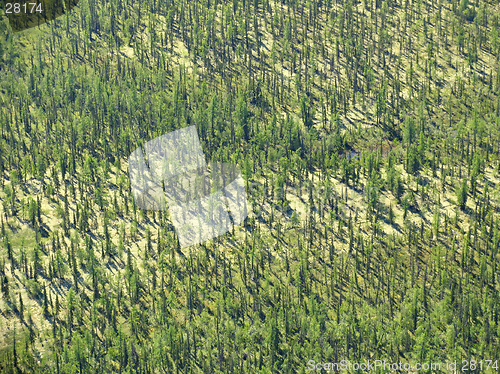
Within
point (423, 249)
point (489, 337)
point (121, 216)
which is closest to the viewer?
point (489, 337)

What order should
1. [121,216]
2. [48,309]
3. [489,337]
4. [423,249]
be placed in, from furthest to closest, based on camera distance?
[121,216] < [423,249] < [48,309] < [489,337]

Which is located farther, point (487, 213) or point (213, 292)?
point (487, 213)

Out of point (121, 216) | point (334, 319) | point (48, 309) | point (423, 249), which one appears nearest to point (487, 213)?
point (423, 249)

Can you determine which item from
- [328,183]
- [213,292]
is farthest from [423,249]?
[213,292]

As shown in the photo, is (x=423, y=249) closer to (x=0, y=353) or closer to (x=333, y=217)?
(x=333, y=217)

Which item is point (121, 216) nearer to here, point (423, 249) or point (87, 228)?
point (87, 228)

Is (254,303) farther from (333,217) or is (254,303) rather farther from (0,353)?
(0,353)

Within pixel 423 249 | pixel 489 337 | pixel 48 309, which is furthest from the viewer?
pixel 423 249

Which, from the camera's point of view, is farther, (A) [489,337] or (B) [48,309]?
(B) [48,309]

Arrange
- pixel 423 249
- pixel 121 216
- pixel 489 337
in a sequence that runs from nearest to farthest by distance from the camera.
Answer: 1. pixel 489 337
2. pixel 423 249
3. pixel 121 216
